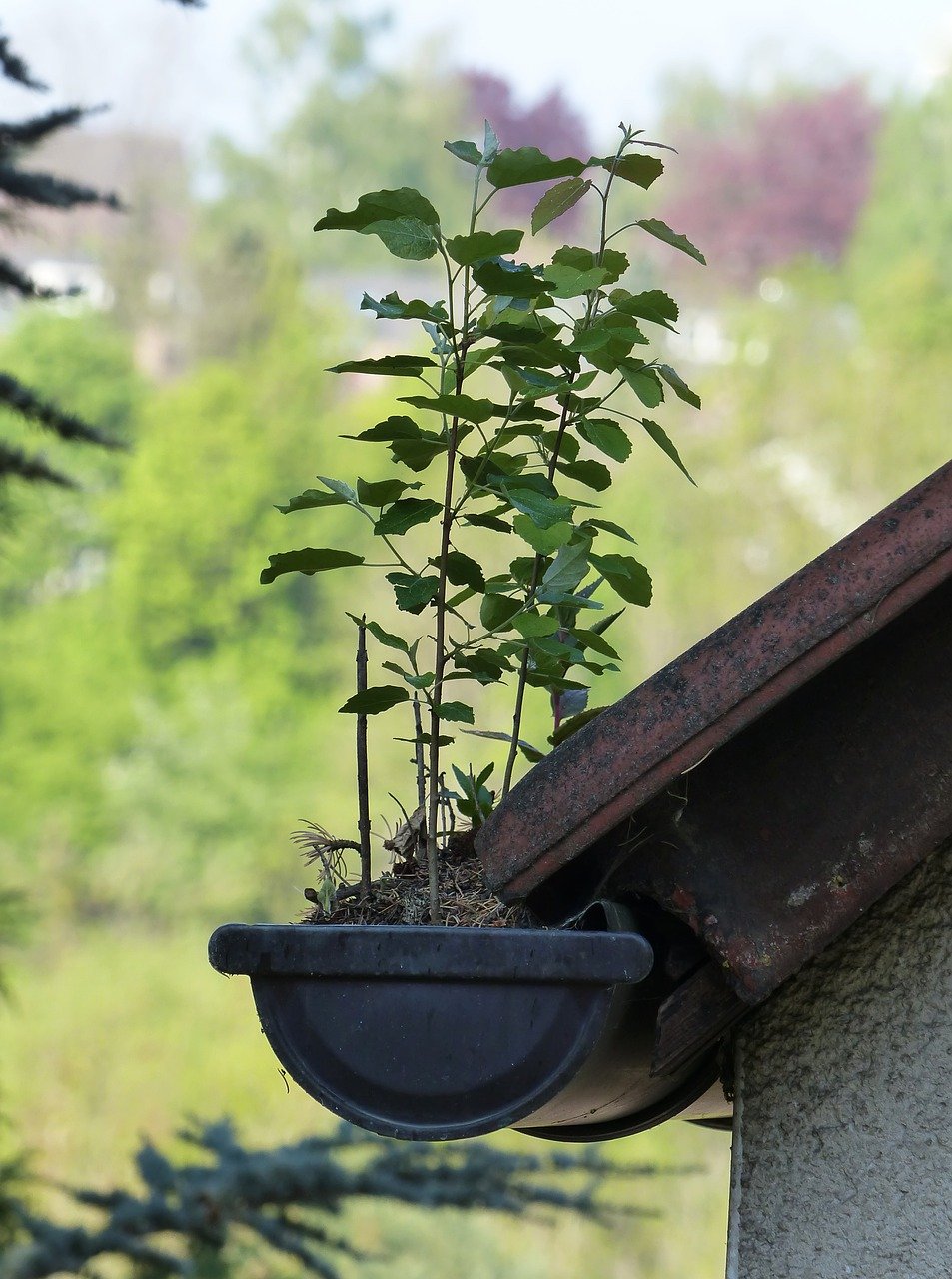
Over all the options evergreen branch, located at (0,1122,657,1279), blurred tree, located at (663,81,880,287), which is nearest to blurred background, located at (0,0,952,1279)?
blurred tree, located at (663,81,880,287)

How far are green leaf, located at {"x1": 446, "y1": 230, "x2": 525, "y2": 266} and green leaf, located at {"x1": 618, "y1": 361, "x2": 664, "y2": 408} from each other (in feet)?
0.55

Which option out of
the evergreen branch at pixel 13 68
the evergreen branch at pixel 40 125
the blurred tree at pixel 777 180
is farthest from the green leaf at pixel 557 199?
the blurred tree at pixel 777 180

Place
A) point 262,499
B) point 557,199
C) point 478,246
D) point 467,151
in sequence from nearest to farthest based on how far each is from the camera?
point 478,246 < point 467,151 < point 557,199 < point 262,499

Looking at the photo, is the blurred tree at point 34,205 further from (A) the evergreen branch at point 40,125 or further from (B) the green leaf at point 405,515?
(B) the green leaf at point 405,515

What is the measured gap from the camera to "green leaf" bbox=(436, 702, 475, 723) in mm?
1011

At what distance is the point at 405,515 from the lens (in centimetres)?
103

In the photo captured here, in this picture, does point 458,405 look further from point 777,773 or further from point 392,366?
point 777,773

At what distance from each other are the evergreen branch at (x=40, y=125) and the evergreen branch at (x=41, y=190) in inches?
1.9

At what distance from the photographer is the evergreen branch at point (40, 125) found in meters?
2.29

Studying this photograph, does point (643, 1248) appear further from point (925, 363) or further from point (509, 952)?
point (509, 952)

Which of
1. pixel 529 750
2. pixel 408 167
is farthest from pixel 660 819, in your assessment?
pixel 408 167

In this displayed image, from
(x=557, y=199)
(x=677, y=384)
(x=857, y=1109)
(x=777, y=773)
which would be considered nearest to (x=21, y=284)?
(x=557, y=199)

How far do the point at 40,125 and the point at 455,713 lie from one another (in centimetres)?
172

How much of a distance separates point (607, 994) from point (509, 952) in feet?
0.20
